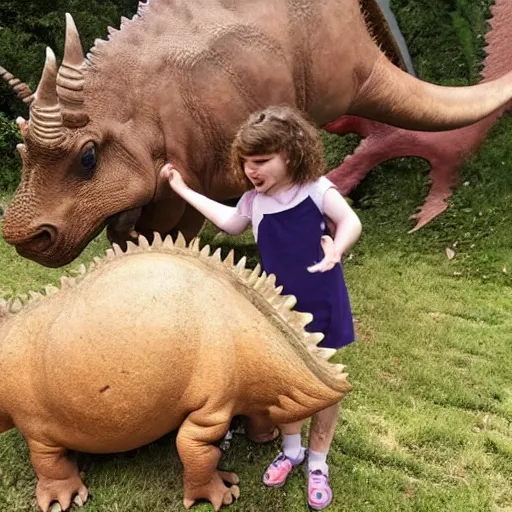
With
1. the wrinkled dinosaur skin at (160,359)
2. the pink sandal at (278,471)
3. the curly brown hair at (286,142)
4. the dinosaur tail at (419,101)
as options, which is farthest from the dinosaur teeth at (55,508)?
the dinosaur tail at (419,101)

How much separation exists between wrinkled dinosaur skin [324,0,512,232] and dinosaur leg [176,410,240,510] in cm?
295

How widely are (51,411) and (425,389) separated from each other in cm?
167

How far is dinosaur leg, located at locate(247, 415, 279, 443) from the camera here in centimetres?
219

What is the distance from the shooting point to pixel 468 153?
452cm

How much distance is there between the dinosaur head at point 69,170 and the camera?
244 cm

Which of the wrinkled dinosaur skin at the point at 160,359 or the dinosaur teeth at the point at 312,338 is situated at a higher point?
the wrinkled dinosaur skin at the point at 160,359

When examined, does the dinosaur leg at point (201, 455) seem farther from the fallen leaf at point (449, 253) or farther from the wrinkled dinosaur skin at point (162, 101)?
the fallen leaf at point (449, 253)

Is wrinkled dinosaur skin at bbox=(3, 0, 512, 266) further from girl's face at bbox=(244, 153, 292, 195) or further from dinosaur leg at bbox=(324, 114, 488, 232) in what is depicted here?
dinosaur leg at bbox=(324, 114, 488, 232)

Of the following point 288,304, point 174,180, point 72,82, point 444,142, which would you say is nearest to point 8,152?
point 444,142

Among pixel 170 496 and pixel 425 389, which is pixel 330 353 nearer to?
pixel 170 496

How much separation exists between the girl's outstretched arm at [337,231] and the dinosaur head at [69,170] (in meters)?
1.10

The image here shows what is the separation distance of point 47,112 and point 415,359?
1975mm

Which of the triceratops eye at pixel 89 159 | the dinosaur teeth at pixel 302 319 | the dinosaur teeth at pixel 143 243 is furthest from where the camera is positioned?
the triceratops eye at pixel 89 159

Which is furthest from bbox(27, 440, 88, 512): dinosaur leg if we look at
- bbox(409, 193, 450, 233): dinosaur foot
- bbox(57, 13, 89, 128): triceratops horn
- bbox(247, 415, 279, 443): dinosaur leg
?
bbox(409, 193, 450, 233): dinosaur foot
